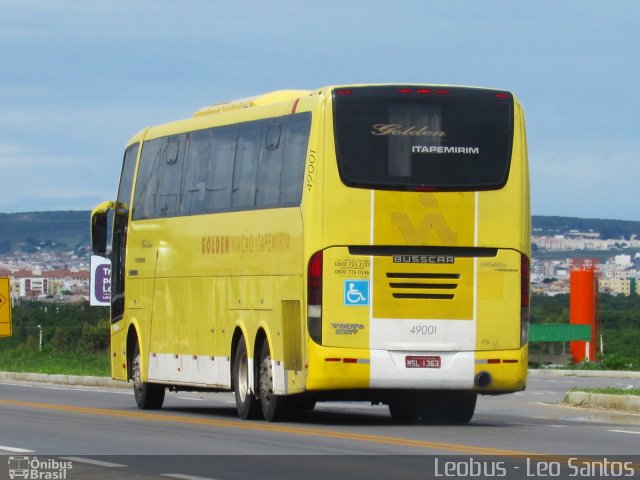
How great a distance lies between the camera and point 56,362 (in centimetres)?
5053

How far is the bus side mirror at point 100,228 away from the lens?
94.7 feet

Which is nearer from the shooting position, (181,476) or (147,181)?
(181,476)

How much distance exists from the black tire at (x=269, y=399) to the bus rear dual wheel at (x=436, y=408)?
1465mm

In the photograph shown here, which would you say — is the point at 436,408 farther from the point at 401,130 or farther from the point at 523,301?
the point at 401,130

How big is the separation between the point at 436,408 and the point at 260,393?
241 cm

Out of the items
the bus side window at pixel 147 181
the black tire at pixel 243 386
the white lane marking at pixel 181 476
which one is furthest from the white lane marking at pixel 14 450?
the bus side window at pixel 147 181

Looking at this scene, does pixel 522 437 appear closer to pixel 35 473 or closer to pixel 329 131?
pixel 329 131

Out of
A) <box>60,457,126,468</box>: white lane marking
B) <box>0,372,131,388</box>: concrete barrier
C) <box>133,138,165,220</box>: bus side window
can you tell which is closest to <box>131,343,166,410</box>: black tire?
<box>133,138,165,220</box>: bus side window

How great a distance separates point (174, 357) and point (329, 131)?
253 inches

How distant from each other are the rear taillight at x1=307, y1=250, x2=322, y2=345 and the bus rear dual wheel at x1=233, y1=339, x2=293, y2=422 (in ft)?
4.28

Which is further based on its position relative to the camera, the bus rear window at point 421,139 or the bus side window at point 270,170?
the bus side window at point 270,170

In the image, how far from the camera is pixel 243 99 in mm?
24984

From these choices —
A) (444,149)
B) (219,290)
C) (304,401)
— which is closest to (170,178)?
(219,290)

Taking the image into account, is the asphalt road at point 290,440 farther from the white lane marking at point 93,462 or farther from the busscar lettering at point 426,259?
the busscar lettering at point 426,259
